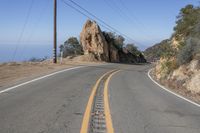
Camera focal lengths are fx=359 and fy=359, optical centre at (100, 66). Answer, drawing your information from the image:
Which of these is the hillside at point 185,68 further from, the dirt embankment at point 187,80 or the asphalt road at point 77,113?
the asphalt road at point 77,113

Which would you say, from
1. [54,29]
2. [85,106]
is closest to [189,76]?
[85,106]

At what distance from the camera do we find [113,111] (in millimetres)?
10680

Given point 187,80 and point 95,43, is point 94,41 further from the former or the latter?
point 187,80

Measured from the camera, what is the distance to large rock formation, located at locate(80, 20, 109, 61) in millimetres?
54906

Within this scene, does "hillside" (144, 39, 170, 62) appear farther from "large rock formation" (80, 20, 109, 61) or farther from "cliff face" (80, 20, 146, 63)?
"large rock formation" (80, 20, 109, 61)

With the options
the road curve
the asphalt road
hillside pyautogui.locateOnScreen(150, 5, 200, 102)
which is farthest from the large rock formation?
the road curve

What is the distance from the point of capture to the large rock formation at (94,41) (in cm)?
5491

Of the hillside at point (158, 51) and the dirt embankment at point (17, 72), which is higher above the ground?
the hillside at point (158, 51)

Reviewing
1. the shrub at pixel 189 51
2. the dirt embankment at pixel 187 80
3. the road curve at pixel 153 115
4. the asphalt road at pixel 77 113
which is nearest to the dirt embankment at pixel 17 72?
the asphalt road at pixel 77 113

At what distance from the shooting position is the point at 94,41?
55344mm

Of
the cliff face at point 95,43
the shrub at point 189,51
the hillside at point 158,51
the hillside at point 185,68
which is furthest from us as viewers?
the cliff face at point 95,43

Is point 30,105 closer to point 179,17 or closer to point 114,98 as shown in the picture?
point 114,98

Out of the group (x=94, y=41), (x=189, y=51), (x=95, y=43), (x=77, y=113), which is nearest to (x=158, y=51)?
(x=95, y=43)

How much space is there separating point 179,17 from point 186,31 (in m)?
8.08
